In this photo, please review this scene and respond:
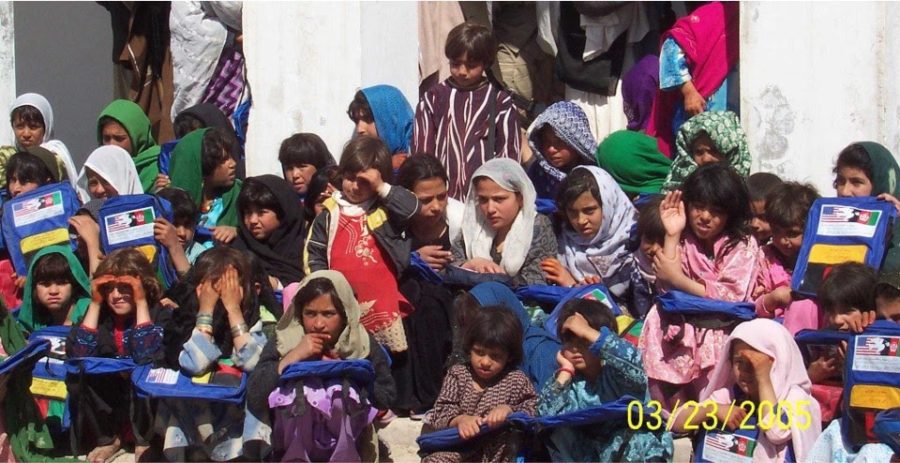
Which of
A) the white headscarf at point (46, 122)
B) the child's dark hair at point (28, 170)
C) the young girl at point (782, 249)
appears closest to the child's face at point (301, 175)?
the child's dark hair at point (28, 170)

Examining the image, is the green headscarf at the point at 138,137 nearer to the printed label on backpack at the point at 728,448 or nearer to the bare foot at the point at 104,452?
the bare foot at the point at 104,452

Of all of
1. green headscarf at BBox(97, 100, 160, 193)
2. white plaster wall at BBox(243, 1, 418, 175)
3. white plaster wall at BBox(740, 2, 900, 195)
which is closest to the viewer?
white plaster wall at BBox(740, 2, 900, 195)

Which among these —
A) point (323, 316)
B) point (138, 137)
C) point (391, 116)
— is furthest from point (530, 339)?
point (138, 137)

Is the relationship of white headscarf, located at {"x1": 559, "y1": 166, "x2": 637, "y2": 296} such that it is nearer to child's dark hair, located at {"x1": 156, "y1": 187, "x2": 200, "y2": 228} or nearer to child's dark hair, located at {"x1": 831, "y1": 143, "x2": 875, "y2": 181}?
child's dark hair, located at {"x1": 831, "y1": 143, "x2": 875, "y2": 181}

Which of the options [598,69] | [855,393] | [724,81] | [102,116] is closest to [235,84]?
[102,116]

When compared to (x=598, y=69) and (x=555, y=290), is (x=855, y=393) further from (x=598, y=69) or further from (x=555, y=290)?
(x=598, y=69)

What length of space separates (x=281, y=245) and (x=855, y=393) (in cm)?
293

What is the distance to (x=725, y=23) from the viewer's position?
1009 centimetres

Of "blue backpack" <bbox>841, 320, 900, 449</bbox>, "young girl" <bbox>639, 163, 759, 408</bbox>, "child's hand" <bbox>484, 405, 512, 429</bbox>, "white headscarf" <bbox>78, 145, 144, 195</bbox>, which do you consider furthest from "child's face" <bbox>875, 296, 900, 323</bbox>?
"white headscarf" <bbox>78, 145, 144, 195</bbox>

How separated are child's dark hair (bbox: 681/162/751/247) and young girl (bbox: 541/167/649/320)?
20.0 inches

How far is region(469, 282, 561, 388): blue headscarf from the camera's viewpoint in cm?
829

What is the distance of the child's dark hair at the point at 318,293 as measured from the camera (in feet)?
26.9

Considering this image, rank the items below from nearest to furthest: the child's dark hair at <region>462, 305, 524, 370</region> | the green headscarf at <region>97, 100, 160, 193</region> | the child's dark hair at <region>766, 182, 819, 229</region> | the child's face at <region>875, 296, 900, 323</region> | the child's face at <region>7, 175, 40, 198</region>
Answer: the child's face at <region>875, 296, 900, 323</region>
the child's dark hair at <region>462, 305, 524, 370</region>
the child's dark hair at <region>766, 182, 819, 229</region>
the child's face at <region>7, 175, 40, 198</region>
the green headscarf at <region>97, 100, 160, 193</region>
